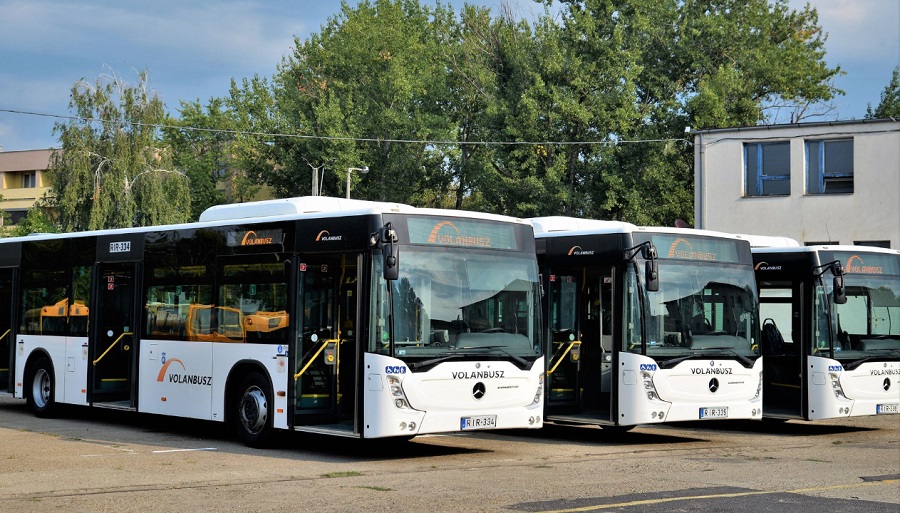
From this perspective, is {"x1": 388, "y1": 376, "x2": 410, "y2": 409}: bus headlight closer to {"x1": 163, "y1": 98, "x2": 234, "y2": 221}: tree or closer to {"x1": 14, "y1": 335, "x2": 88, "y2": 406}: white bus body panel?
{"x1": 14, "y1": 335, "x2": 88, "y2": 406}: white bus body panel

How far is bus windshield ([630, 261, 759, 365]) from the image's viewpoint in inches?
642

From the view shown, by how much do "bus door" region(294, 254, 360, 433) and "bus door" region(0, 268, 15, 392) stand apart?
8.40 meters

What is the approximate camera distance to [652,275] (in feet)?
51.3

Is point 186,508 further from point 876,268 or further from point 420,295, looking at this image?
point 876,268

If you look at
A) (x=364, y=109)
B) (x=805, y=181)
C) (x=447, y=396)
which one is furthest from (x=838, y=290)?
(x=364, y=109)

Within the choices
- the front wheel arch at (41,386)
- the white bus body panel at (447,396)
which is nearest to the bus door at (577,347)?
the white bus body panel at (447,396)

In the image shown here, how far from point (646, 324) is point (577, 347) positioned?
5.63 ft

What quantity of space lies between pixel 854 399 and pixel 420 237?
8.01 meters

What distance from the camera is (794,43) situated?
175 feet

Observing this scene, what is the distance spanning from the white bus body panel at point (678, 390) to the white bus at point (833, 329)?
2.01 metres

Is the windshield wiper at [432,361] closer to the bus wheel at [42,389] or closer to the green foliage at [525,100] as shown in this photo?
the bus wheel at [42,389]

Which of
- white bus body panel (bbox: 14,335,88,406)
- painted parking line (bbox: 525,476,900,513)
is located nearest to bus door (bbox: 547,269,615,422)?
painted parking line (bbox: 525,476,900,513)

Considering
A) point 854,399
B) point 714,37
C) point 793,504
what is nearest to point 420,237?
point 793,504

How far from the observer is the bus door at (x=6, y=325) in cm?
2102
